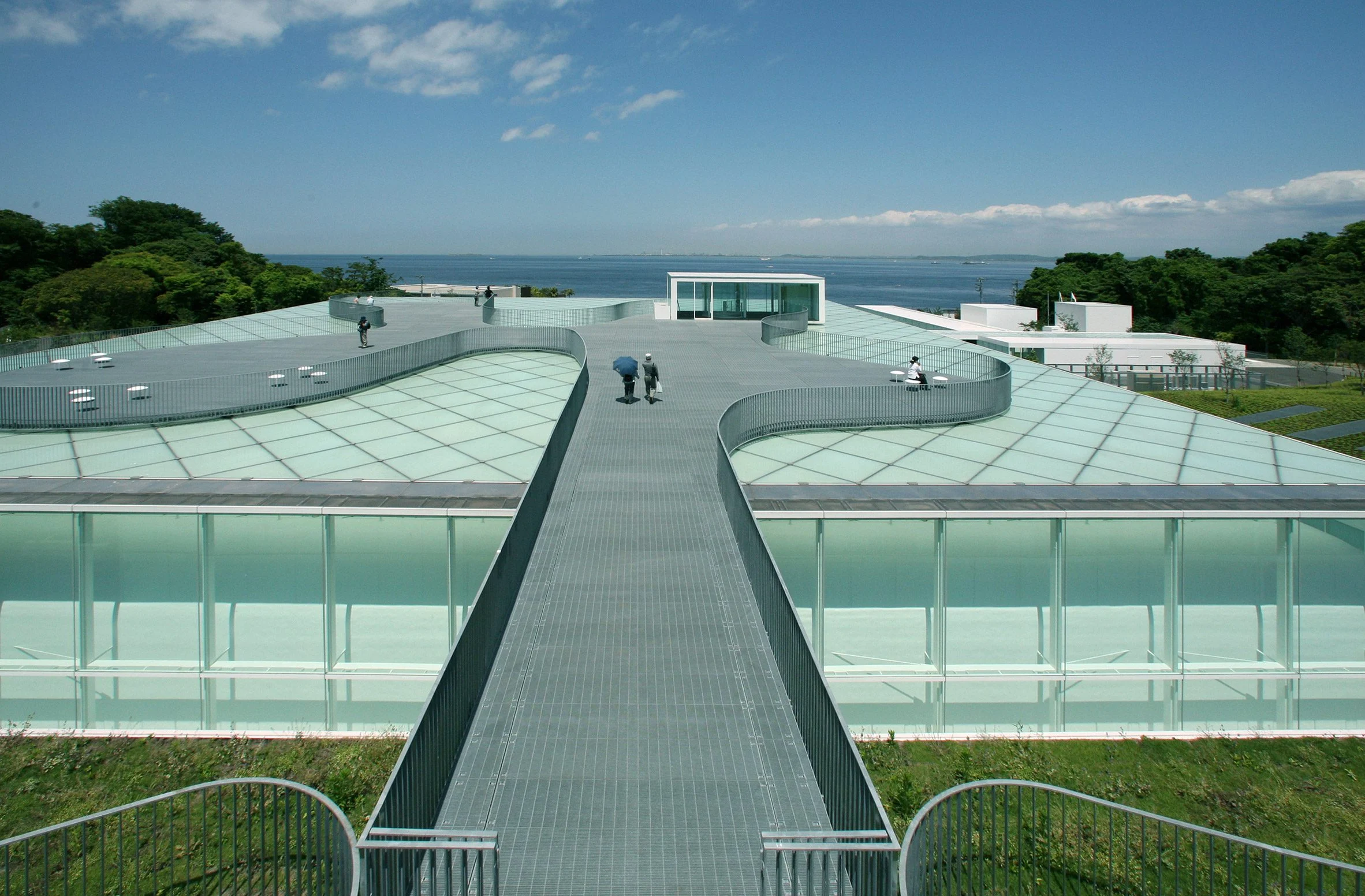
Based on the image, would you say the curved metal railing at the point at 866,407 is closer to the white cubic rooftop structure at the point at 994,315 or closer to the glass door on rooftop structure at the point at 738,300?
the glass door on rooftop structure at the point at 738,300

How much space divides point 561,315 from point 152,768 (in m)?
34.3

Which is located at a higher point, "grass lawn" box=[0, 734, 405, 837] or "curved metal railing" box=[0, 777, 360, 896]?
"curved metal railing" box=[0, 777, 360, 896]

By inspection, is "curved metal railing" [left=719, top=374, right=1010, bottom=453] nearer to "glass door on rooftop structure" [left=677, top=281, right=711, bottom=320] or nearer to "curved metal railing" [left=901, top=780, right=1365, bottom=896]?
"curved metal railing" [left=901, top=780, right=1365, bottom=896]

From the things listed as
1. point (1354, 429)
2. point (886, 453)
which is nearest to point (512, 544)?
point (886, 453)

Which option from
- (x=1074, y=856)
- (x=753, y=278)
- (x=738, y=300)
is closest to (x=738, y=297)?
(x=738, y=300)

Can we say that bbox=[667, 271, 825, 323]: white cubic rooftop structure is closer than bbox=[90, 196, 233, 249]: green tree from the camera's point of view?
Yes

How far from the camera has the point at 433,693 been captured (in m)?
8.34

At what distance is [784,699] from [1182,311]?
12904 cm

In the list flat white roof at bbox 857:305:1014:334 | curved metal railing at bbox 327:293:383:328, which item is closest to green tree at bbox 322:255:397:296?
curved metal railing at bbox 327:293:383:328

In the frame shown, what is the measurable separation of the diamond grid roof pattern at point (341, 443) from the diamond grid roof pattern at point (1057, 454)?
6472 mm

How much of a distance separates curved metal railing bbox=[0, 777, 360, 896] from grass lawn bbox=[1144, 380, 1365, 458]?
4181cm

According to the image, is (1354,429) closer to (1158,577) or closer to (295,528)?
(1158,577)

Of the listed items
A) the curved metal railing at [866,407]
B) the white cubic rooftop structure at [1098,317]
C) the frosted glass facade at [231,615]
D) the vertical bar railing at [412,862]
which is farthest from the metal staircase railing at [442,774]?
the white cubic rooftop structure at [1098,317]

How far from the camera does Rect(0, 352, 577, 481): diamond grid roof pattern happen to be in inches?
784
